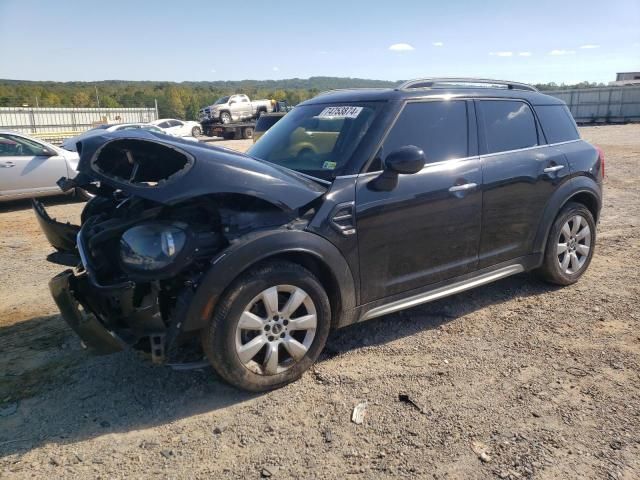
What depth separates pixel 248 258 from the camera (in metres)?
2.96

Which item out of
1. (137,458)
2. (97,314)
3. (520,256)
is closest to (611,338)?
(520,256)

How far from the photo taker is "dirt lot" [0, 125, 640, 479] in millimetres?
2604

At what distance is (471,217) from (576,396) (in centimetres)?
147

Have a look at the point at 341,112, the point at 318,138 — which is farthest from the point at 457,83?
the point at 318,138

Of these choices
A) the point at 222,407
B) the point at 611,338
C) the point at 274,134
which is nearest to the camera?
the point at 222,407

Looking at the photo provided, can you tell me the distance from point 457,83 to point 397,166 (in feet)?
4.60

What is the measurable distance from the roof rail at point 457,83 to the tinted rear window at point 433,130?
0.78 ft

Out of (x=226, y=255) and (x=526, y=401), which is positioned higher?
(x=226, y=255)

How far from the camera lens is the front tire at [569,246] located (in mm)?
4719

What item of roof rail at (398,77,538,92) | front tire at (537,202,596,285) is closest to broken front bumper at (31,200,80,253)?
roof rail at (398,77,538,92)

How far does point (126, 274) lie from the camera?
301cm

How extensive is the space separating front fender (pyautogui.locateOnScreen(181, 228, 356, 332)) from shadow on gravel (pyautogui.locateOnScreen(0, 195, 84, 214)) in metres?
8.30

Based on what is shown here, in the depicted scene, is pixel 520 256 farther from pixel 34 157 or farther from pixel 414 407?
pixel 34 157

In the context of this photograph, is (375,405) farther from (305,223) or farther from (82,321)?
(82,321)
